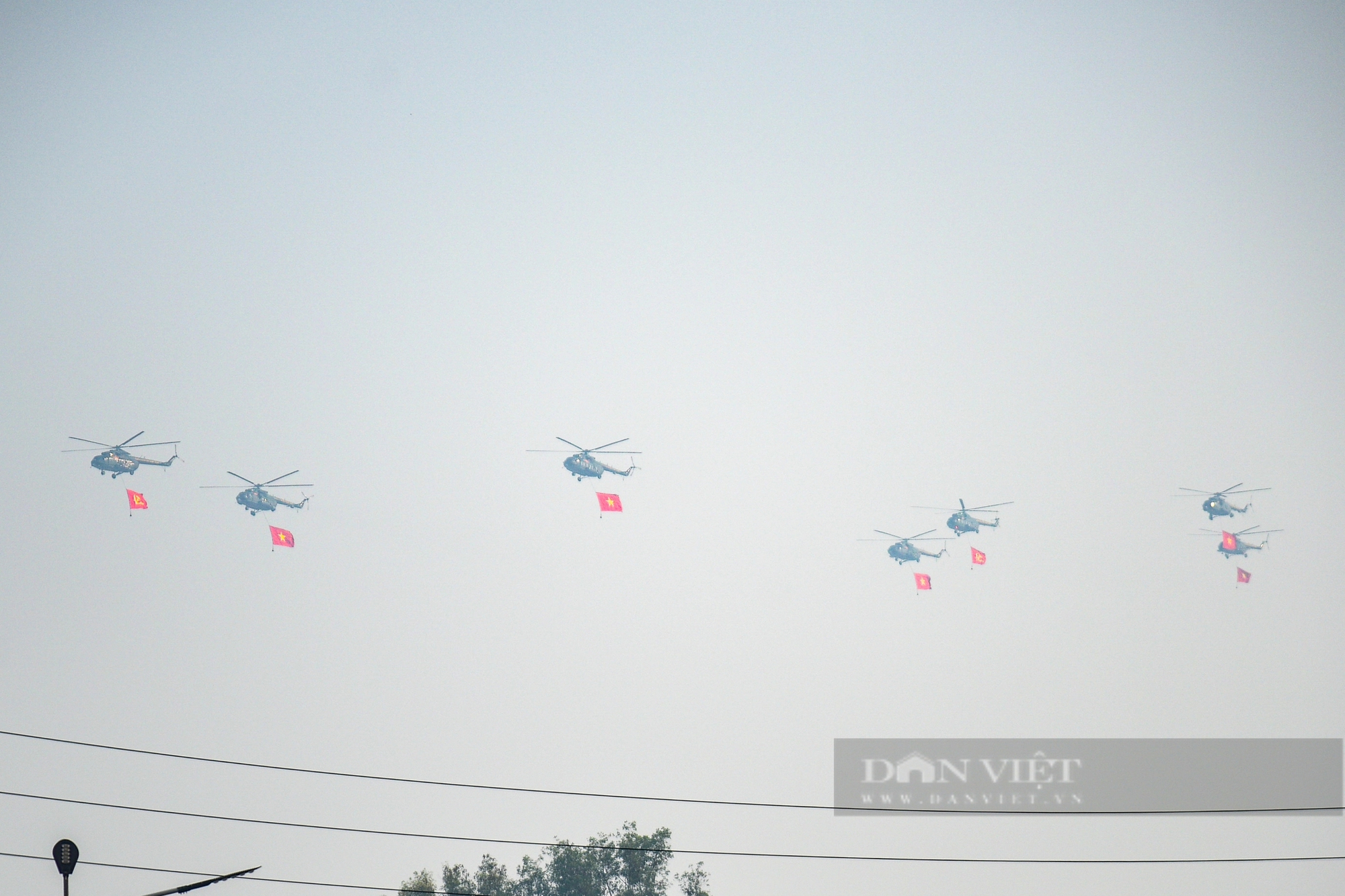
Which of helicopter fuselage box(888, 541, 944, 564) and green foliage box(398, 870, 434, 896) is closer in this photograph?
green foliage box(398, 870, 434, 896)

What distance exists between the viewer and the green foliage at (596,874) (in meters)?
66.9

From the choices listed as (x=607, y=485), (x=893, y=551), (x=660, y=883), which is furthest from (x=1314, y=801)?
(x=607, y=485)

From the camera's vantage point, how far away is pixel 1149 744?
93.9 metres

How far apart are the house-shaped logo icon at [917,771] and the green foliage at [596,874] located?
12.5 m

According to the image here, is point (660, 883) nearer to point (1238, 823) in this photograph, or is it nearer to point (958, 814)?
point (958, 814)

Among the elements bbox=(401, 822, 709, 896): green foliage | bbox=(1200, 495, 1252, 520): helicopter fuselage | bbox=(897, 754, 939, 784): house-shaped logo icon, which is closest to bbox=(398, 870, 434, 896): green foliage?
bbox=(401, 822, 709, 896): green foliage

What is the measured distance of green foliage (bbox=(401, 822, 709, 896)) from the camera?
66.9 metres

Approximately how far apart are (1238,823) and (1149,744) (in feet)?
24.9

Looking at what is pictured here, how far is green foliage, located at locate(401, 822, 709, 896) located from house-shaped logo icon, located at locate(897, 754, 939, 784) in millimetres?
12498

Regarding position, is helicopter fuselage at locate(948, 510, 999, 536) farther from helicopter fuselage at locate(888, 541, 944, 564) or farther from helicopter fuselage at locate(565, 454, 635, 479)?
helicopter fuselage at locate(565, 454, 635, 479)

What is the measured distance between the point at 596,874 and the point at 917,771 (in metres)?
17.4

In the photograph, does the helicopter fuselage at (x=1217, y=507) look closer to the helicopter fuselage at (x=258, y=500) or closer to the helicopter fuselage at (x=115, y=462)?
the helicopter fuselage at (x=258, y=500)

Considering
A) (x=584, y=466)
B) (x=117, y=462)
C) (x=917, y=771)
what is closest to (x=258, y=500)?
(x=117, y=462)

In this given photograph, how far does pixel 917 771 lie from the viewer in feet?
211
